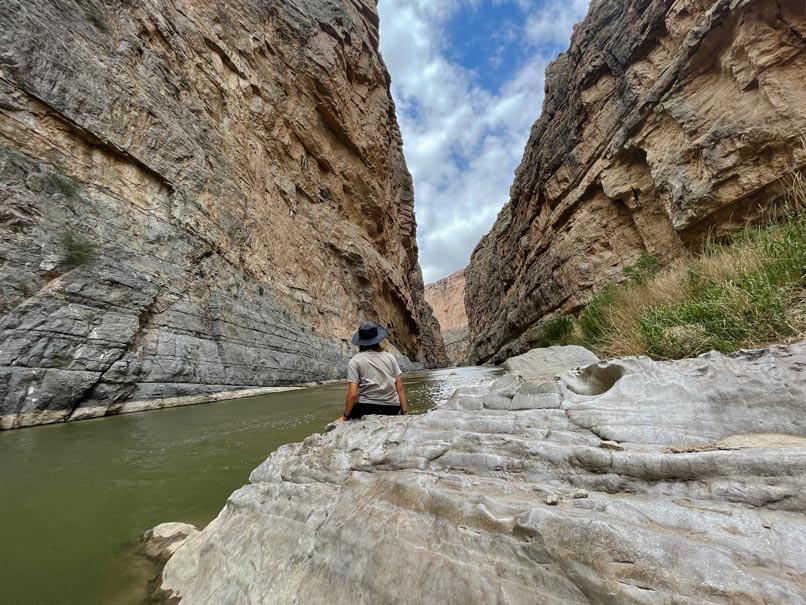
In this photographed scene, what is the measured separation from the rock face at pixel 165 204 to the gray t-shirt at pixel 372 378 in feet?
19.3

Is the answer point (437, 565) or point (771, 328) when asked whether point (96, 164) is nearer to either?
point (437, 565)

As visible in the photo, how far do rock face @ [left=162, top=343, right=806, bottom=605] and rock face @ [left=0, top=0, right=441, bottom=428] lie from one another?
6349mm

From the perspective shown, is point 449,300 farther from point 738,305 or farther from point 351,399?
point 738,305

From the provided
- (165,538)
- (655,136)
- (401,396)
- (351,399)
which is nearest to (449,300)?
(655,136)

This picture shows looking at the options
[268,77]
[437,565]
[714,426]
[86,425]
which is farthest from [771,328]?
[268,77]

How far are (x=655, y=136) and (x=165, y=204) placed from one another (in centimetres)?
1476

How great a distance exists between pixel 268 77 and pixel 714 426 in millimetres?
19394

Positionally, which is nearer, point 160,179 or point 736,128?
point 736,128

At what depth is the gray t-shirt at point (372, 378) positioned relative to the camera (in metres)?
3.45

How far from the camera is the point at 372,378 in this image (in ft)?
11.3

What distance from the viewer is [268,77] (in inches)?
627

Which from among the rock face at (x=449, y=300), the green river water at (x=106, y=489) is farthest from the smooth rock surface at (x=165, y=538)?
the rock face at (x=449, y=300)

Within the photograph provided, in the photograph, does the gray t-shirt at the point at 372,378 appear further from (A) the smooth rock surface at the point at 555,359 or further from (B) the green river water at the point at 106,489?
(A) the smooth rock surface at the point at 555,359

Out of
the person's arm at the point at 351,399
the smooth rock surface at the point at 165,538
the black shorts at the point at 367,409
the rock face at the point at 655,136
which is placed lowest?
the smooth rock surface at the point at 165,538
